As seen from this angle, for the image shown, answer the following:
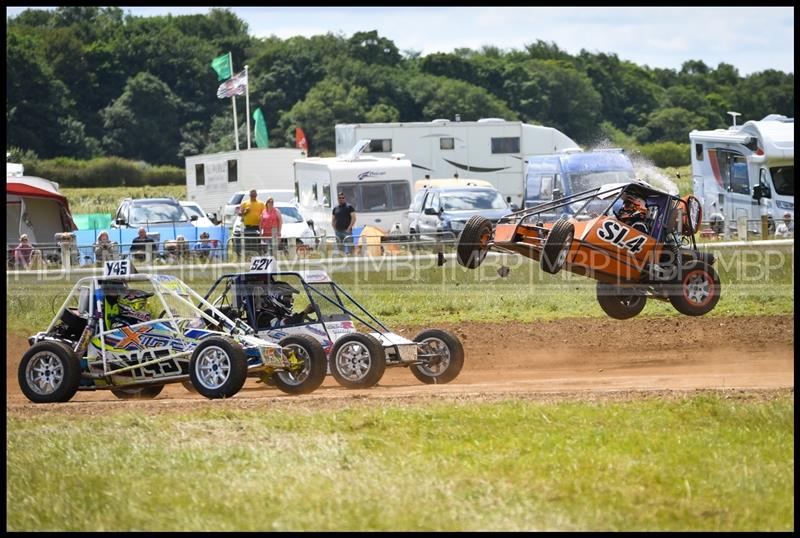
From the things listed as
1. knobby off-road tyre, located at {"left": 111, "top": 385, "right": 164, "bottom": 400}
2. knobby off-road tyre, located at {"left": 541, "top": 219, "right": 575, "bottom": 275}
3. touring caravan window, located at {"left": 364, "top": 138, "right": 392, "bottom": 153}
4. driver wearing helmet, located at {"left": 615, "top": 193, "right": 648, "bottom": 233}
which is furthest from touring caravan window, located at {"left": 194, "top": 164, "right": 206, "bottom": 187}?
knobby off-road tyre, located at {"left": 541, "top": 219, "right": 575, "bottom": 275}

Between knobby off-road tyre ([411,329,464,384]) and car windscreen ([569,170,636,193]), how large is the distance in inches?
552

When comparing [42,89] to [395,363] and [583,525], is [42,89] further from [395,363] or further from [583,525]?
[583,525]

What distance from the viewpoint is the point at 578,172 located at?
90.6ft

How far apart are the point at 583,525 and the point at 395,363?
5.92 m

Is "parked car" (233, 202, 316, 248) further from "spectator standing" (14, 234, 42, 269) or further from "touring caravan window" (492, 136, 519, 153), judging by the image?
"touring caravan window" (492, 136, 519, 153)

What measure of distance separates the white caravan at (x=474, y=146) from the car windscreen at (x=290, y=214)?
8623 millimetres

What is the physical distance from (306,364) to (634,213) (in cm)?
469

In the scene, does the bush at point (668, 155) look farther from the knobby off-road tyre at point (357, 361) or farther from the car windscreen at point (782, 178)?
the knobby off-road tyre at point (357, 361)

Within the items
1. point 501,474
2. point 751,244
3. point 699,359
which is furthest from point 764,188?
point 501,474

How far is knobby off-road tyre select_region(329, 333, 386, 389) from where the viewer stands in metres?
12.8

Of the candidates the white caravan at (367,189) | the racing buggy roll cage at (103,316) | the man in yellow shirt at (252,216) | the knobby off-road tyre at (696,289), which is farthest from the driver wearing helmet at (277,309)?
the white caravan at (367,189)

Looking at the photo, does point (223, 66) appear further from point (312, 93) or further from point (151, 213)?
point (312, 93)

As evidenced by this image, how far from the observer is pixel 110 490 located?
8.45 m

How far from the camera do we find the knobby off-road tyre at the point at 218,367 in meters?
12.1
